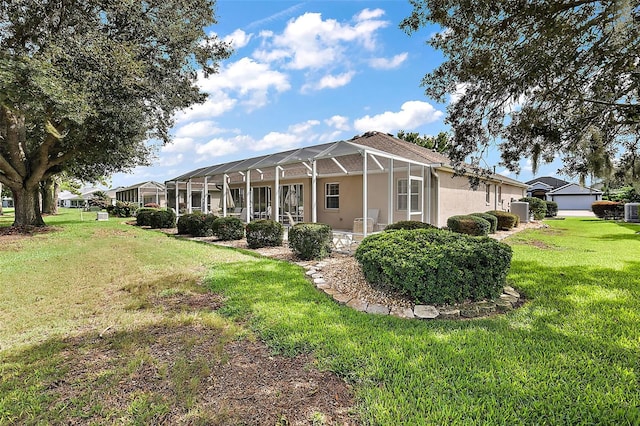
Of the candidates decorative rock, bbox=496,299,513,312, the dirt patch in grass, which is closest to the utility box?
decorative rock, bbox=496,299,513,312

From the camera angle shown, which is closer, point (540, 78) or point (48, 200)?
point (540, 78)

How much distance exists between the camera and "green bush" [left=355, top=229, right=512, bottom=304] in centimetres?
457

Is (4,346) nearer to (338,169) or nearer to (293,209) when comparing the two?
(338,169)

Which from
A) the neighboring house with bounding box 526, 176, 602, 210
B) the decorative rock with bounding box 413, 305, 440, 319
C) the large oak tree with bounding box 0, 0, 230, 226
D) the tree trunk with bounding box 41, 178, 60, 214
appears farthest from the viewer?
the neighboring house with bounding box 526, 176, 602, 210

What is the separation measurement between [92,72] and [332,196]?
1070cm

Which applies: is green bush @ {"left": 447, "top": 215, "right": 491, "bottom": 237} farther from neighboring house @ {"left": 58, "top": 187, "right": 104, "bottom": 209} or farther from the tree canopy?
neighboring house @ {"left": 58, "top": 187, "right": 104, "bottom": 209}

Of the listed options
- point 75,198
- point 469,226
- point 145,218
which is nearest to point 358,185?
point 469,226

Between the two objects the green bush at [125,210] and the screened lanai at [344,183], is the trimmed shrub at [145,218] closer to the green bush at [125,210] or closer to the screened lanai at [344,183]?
the screened lanai at [344,183]

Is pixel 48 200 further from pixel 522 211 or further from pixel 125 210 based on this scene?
pixel 522 211

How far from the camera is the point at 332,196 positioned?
53.0ft

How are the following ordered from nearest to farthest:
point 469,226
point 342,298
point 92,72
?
point 342,298 < point 92,72 < point 469,226

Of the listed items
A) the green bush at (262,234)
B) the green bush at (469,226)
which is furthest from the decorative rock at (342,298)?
the green bush at (469,226)

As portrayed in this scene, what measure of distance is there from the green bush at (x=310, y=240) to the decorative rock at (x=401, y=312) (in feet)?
12.9

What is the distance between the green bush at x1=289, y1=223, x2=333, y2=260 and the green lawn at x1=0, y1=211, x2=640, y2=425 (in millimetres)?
990
